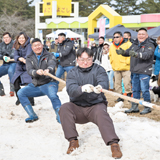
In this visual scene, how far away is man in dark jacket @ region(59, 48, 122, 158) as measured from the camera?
3219 mm

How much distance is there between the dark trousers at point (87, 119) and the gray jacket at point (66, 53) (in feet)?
13.1

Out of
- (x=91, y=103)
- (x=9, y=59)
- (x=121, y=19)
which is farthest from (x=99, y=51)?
(x=121, y=19)

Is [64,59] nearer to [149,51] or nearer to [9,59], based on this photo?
[9,59]

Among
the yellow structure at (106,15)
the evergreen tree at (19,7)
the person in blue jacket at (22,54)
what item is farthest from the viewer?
the evergreen tree at (19,7)

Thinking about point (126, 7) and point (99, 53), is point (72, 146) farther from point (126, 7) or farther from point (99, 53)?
point (126, 7)

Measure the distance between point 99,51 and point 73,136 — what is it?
566cm

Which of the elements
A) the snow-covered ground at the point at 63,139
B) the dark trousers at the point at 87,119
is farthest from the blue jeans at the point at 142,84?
the dark trousers at the point at 87,119

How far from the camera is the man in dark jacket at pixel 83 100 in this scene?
322cm

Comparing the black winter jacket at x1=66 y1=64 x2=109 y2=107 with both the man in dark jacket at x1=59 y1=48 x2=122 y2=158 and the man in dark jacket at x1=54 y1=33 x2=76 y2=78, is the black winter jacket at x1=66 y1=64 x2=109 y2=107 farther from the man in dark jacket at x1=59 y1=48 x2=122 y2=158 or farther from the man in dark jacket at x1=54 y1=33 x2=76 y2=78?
the man in dark jacket at x1=54 y1=33 x2=76 y2=78

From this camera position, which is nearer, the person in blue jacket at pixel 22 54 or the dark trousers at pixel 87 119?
the dark trousers at pixel 87 119

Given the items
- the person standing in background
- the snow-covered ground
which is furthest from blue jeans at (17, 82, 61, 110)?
the person standing in background

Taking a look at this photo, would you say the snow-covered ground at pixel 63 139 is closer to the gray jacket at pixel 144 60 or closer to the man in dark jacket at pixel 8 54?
the gray jacket at pixel 144 60

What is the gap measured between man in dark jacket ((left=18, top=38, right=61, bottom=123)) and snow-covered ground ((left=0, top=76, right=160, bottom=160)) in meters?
0.42

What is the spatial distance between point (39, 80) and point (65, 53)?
9.42 feet
